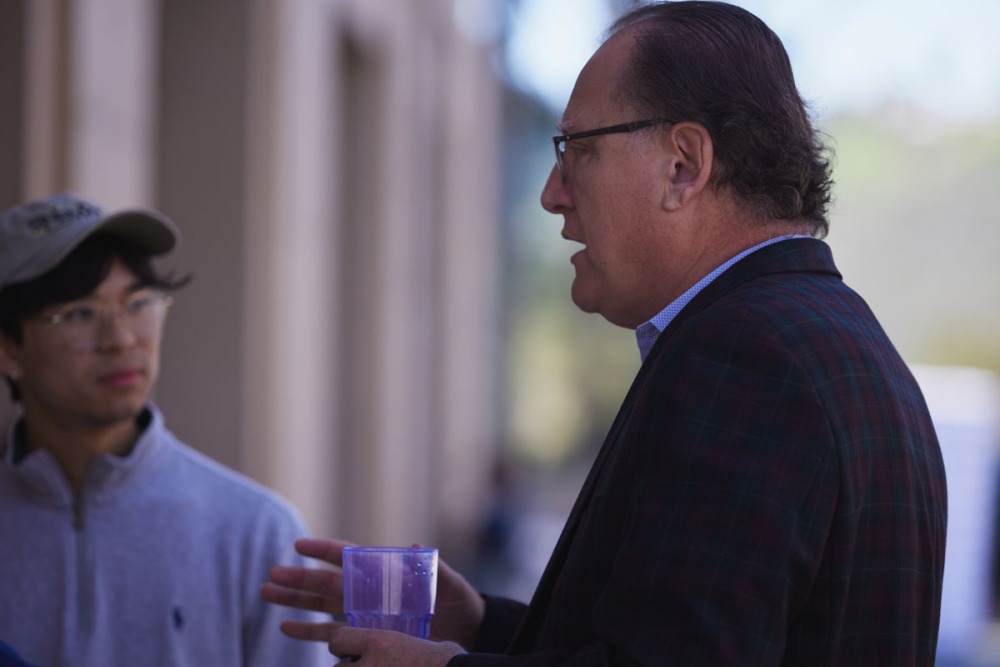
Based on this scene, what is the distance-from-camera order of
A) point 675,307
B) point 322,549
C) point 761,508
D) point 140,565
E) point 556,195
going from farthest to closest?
point 140,565, point 322,549, point 556,195, point 675,307, point 761,508

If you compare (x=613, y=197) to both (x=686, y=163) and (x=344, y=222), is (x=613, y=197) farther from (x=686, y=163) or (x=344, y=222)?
(x=344, y=222)

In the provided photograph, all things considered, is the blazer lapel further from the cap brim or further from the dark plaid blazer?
the cap brim

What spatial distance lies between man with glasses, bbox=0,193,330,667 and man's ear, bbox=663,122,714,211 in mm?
1417

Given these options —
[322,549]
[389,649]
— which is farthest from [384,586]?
[322,549]

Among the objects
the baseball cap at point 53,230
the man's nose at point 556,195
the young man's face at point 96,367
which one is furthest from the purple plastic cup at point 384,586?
the baseball cap at point 53,230

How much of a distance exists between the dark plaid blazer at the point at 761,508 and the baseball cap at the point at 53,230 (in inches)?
61.0

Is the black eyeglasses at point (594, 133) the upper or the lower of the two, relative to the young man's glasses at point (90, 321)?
upper

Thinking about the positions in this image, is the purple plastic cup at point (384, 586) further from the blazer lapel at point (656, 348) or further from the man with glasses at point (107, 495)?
the man with glasses at point (107, 495)

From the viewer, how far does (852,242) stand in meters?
27.6

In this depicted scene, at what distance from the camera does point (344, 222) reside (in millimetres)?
9555

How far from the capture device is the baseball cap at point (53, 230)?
8.98ft

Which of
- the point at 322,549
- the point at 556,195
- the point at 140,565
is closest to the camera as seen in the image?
the point at 556,195

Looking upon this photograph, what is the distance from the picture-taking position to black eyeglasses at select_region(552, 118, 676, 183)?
185 cm

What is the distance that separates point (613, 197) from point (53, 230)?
1.48 m
